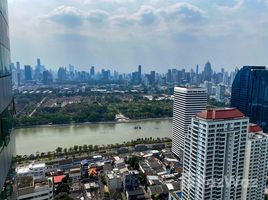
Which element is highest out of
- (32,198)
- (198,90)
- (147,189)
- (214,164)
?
(198,90)

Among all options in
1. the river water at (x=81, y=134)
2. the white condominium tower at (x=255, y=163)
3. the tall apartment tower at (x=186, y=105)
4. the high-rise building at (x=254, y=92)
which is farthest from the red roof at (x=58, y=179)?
the high-rise building at (x=254, y=92)

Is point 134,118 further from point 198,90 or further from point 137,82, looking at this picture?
point 137,82

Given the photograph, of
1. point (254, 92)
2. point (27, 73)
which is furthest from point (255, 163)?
point (27, 73)

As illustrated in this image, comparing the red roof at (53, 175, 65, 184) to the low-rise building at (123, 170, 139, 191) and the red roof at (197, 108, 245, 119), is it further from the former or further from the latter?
the red roof at (197, 108, 245, 119)

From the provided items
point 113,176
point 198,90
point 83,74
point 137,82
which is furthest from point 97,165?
point 83,74

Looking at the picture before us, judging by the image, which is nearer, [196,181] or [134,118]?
[196,181]

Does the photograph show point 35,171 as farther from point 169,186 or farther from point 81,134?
point 81,134

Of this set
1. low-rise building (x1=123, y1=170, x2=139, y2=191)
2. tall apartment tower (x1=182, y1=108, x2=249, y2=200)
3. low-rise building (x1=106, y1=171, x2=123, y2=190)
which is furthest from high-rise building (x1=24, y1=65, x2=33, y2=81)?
tall apartment tower (x1=182, y1=108, x2=249, y2=200)
